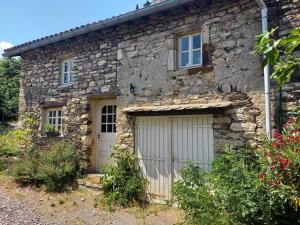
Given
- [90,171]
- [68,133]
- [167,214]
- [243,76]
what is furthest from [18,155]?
[243,76]

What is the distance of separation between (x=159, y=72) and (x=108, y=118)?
2378 millimetres

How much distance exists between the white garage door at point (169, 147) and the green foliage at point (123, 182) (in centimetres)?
23

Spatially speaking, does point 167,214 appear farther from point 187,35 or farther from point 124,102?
point 187,35

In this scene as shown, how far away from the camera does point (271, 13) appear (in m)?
5.65

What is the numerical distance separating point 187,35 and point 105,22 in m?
2.21

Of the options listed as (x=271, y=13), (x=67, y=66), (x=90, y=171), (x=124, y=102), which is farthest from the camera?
(x=67, y=66)

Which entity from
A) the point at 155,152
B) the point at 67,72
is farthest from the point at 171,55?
the point at 67,72

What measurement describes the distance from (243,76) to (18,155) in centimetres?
789

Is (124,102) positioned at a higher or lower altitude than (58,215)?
higher

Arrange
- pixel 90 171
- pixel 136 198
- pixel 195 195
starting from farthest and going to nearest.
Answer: pixel 90 171
pixel 136 198
pixel 195 195

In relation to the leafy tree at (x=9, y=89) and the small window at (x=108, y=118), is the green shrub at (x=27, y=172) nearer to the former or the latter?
the small window at (x=108, y=118)

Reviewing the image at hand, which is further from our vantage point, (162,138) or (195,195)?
(162,138)

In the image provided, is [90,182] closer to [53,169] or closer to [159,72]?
[53,169]

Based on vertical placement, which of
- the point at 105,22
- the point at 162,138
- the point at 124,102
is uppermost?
the point at 105,22
